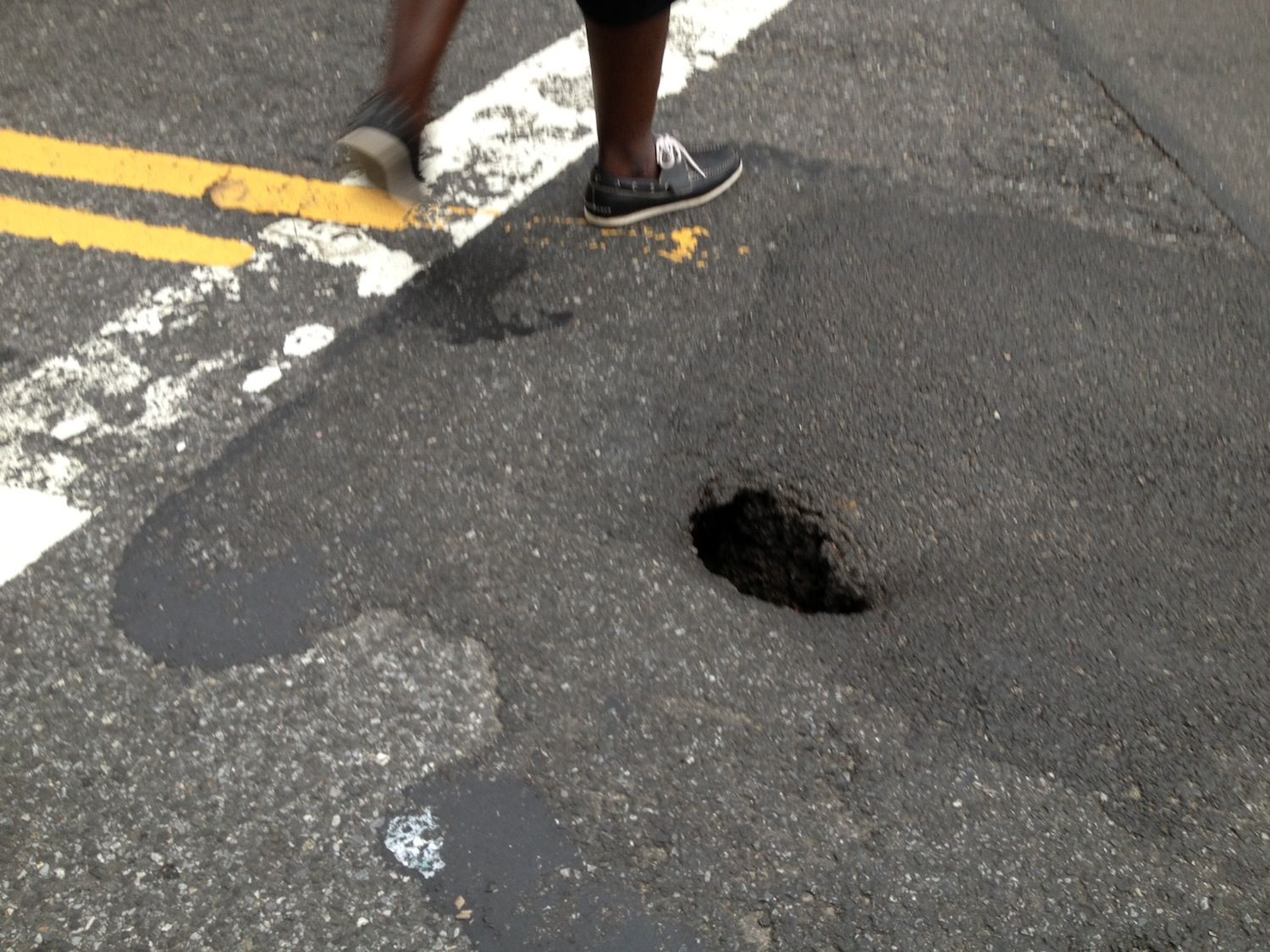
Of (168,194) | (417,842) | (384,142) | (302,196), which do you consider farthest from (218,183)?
(417,842)

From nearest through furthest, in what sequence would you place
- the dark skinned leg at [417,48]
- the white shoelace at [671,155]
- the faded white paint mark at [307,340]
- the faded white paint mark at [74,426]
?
the faded white paint mark at [74,426]
the dark skinned leg at [417,48]
the faded white paint mark at [307,340]
the white shoelace at [671,155]

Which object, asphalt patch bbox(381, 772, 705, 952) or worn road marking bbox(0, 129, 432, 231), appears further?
worn road marking bbox(0, 129, 432, 231)

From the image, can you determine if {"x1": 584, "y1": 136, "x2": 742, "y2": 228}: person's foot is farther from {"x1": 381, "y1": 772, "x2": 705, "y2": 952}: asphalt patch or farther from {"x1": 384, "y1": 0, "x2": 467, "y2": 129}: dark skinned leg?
{"x1": 381, "y1": 772, "x2": 705, "y2": 952}: asphalt patch

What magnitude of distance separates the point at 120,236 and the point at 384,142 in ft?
3.51

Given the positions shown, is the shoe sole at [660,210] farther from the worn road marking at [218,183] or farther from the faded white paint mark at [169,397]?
the faded white paint mark at [169,397]

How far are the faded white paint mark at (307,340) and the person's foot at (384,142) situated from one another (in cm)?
45

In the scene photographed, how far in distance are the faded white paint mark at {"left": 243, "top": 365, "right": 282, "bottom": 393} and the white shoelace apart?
4.76 feet

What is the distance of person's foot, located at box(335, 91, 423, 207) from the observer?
3035 mm

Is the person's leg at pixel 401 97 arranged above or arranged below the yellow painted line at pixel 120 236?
above

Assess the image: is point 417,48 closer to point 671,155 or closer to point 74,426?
point 671,155

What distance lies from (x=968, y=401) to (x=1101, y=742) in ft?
3.57

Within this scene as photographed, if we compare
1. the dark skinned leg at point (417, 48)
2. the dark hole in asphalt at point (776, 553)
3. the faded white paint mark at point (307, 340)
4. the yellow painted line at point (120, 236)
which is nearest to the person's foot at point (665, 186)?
the dark skinned leg at point (417, 48)

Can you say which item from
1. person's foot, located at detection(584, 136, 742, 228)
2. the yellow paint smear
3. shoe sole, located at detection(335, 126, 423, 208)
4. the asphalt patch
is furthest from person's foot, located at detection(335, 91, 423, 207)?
the asphalt patch

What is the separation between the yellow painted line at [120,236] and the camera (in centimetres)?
349
